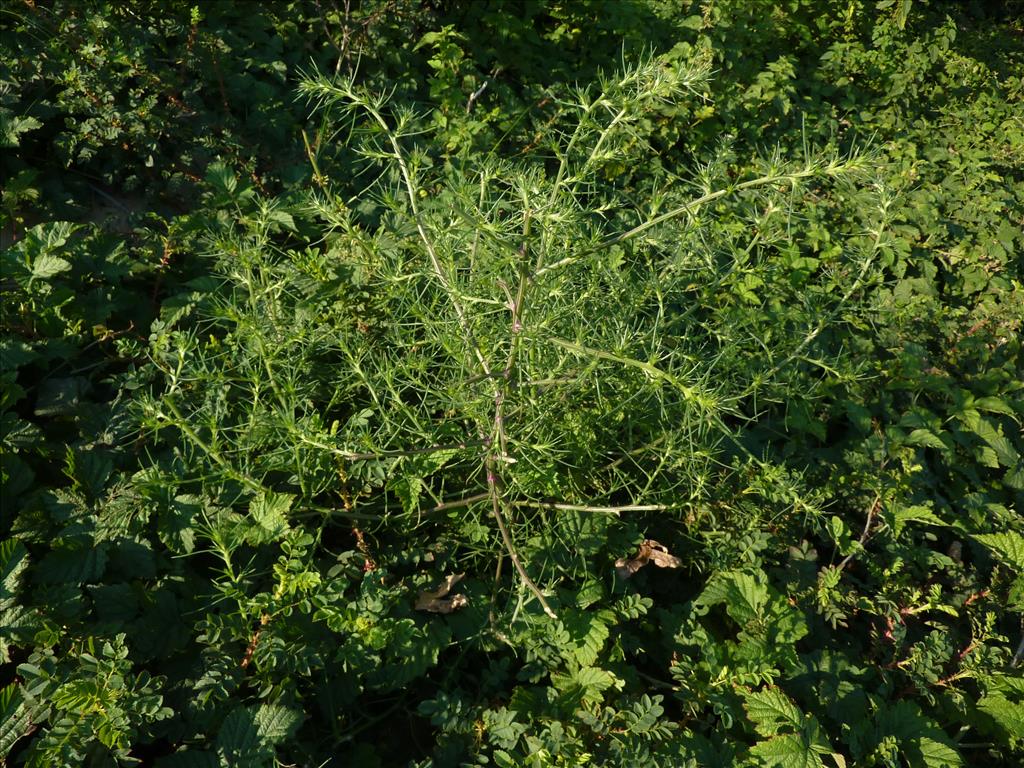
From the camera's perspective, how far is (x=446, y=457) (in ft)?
6.38

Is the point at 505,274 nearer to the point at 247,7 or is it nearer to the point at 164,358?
the point at 164,358

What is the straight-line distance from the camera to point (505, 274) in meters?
2.11

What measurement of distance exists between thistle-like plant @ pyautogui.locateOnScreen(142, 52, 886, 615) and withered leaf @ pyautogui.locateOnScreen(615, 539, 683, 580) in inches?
5.1

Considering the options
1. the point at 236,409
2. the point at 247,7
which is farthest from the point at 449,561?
the point at 247,7

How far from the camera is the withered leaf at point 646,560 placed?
225 centimetres

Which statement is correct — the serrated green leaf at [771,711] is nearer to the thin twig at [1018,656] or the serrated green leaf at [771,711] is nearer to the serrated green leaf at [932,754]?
the serrated green leaf at [932,754]

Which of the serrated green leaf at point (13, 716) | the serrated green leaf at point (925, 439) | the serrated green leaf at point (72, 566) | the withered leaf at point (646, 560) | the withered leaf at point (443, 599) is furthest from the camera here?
the serrated green leaf at point (925, 439)

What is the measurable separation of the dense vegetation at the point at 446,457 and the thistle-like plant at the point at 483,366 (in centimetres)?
2

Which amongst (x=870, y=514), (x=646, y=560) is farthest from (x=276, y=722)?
(x=870, y=514)

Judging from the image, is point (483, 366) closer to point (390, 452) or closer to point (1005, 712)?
point (390, 452)

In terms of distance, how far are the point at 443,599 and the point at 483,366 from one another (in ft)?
2.05

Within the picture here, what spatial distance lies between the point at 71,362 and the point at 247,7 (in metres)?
2.04

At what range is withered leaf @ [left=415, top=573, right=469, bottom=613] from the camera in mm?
2045

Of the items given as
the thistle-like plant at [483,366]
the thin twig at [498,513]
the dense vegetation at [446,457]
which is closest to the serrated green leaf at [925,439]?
the dense vegetation at [446,457]
